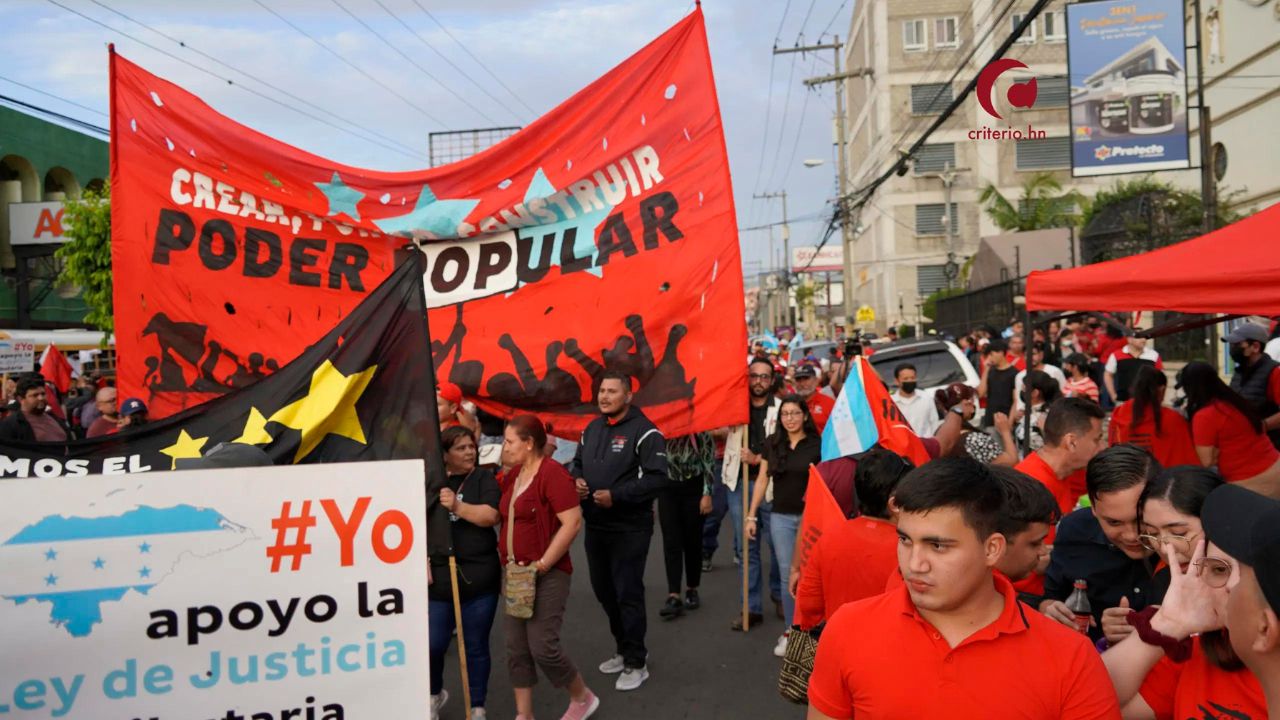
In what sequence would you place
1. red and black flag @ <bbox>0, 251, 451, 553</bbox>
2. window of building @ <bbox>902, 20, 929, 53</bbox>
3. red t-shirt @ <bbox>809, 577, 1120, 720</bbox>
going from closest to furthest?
red t-shirt @ <bbox>809, 577, 1120, 720</bbox>, red and black flag @ <bbox>0, 251, 451, 553</bbox>, window of building @ <bbox>902, 20, 929, 53</bbox>

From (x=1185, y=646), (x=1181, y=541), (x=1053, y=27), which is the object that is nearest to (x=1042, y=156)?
(x=1053, y=27)

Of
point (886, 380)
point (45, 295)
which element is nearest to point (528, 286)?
point (886, 380)

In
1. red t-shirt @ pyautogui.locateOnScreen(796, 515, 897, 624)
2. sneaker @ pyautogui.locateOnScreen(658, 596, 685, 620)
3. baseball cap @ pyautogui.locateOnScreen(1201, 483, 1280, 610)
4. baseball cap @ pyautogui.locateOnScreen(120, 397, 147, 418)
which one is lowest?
sneaker @ pyautogui.locateOnScreen(658, 596, 685, 620)

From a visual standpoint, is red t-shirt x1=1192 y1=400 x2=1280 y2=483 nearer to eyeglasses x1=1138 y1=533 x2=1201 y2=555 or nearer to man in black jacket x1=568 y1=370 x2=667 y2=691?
man in black jacket x1=568 y1=370 x2=667 y2=691

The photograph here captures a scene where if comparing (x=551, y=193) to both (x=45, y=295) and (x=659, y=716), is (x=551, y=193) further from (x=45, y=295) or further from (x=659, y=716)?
(x=45, y=295)

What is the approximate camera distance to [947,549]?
239cm

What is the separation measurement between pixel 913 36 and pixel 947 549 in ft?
96.4

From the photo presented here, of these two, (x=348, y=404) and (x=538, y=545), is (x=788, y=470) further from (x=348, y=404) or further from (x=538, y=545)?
(x=348, y=404)

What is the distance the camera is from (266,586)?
11.1 feet

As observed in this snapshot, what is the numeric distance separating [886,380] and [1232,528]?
11.6 m

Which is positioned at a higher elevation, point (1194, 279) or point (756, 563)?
point (1194, 279)

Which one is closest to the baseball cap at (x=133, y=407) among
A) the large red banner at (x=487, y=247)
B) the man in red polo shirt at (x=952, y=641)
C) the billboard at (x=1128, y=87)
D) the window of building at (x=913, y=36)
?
the large red banner at (x=487, y=247)

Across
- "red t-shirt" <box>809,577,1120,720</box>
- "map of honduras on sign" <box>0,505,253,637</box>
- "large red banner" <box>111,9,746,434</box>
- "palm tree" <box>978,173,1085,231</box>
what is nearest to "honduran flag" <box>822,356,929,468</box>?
"large red banner" <box>111,9,746,434</box>

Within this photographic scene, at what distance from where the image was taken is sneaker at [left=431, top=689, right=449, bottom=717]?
5.66 meters
